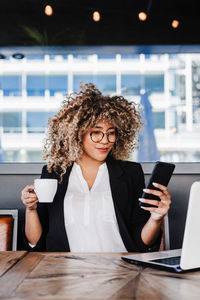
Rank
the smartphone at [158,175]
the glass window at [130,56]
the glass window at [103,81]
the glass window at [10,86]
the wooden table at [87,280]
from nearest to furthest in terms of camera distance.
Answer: the wooden table at [87,280]
the smartphone at [158,175]
the glass window at [10,86]
the glass window at [103,81]
the glass window at [130,56]

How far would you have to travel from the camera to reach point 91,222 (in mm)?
1892

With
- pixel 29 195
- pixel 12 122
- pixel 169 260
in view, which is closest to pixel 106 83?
pixel 12 122

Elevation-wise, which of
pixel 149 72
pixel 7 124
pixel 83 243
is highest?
pixel 149 72

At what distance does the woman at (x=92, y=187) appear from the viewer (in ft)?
6.13

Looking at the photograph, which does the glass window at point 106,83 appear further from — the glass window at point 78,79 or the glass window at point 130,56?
the glass window at point 130,56

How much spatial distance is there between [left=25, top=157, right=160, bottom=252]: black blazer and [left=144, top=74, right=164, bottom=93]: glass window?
6.31 feet

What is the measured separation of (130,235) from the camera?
1.92m

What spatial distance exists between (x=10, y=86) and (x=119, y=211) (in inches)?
85.3

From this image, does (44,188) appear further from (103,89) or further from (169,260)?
(103,89)

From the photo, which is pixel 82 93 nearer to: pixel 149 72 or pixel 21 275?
pixel 21 275
